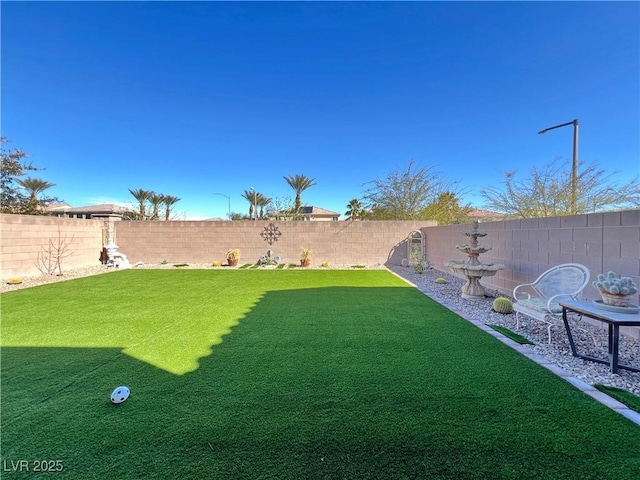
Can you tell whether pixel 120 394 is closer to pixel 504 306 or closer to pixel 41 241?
pixel 504 306

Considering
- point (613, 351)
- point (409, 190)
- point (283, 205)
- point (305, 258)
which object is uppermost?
point (409, 190)

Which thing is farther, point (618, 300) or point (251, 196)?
point (251, 196)

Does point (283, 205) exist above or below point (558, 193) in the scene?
above

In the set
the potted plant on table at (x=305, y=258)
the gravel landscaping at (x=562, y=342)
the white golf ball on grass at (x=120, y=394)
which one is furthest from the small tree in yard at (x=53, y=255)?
the white golf ball on grass at (x=120, y=394)

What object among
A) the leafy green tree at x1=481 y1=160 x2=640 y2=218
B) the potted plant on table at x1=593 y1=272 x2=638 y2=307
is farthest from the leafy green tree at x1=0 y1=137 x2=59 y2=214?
the leafy green tree at x1=481 y1=160 x2=640 y2=218

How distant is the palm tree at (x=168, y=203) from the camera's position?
2251 centimetres

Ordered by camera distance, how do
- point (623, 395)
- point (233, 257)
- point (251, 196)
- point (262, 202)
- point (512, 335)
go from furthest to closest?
point (262, 202) < point (251, 196) < point (233, 257) < point (512, 335) < point (623, 395)

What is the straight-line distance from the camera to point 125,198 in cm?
Result: 2128

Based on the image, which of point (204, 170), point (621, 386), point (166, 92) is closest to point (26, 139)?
point (166, 92)

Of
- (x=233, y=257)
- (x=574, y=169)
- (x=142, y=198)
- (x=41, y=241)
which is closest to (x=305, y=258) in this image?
(x=233, y=257)

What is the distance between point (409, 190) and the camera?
15055 millimetres

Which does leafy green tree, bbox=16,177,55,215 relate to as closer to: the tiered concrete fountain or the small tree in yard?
the small tree in yard

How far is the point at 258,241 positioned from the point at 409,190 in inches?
346

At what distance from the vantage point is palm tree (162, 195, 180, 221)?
2251 centimetres
